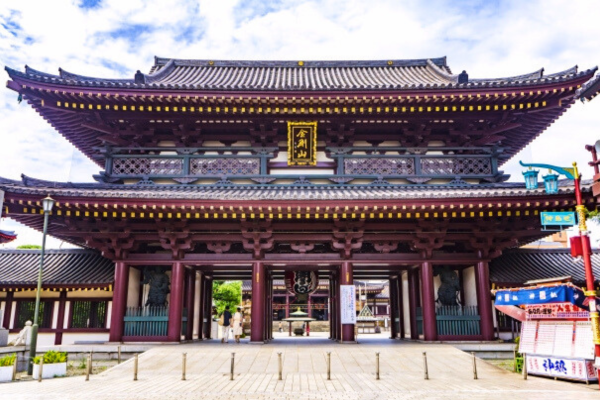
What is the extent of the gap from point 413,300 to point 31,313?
1485 cm

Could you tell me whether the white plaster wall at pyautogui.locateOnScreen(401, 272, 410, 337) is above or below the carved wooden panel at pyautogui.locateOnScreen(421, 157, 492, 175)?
below

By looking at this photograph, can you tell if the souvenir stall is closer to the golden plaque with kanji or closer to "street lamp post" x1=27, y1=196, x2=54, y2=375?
the golden plaque with kanji

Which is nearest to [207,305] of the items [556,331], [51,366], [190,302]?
[190,302]

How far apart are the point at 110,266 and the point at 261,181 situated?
6.73 metres

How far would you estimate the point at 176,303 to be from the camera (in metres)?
15.9

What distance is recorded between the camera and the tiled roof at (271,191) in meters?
14.5

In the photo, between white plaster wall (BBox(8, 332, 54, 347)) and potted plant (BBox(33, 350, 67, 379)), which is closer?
potted plant (BBox(33, 350, 67, 379))

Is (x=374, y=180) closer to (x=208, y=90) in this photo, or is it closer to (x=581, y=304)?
(x=208, y=90)

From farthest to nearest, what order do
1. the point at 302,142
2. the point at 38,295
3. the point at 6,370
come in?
the point at 302,142 < the point at 38,295 < the point at 6,370

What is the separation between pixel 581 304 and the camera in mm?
10984

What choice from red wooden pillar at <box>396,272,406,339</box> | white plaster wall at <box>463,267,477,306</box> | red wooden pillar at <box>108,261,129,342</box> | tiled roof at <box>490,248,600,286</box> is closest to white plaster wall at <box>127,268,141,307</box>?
red wooden pillar at <box>108,261,129,342</box>

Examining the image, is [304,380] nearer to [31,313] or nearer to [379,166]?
[379,166]

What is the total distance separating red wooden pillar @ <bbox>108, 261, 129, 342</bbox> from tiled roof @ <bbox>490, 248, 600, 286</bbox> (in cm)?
1314

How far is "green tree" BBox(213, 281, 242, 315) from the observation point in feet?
160
